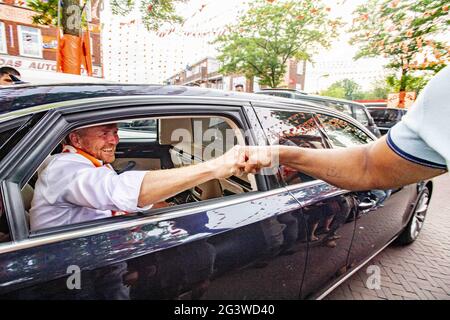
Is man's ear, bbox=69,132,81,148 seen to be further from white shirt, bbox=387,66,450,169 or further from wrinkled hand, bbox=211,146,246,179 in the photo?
white shirt, bbox=387,66,450,169

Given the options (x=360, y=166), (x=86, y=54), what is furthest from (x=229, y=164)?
(x=86, y=54)

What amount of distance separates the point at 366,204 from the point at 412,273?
151 cm

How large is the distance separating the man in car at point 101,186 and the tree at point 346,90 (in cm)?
7240

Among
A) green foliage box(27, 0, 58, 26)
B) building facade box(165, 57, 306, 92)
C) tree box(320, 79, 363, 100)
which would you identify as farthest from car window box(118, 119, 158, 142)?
tree box(320, 79, 363, 100)

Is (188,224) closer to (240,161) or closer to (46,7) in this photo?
(240,161)

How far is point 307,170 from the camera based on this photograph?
137 cm

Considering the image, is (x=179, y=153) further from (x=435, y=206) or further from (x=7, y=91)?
(x=435, y=206)

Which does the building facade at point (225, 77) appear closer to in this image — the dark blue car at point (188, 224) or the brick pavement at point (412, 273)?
the brick pavement at point (412, 273)

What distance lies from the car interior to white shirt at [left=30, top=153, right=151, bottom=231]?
1.25ft

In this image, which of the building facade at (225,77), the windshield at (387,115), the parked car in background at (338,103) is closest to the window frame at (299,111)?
the parked car in background at (338,103)

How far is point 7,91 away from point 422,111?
5.24 ft

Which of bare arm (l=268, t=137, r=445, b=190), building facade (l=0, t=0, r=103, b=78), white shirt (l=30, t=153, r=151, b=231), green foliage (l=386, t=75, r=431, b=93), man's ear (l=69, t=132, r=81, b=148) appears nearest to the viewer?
bare arm (l=268, t=137, r=445, b=190)

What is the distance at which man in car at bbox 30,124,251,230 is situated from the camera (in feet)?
3.83

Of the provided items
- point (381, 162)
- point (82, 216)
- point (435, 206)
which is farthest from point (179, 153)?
point (435, 206)
